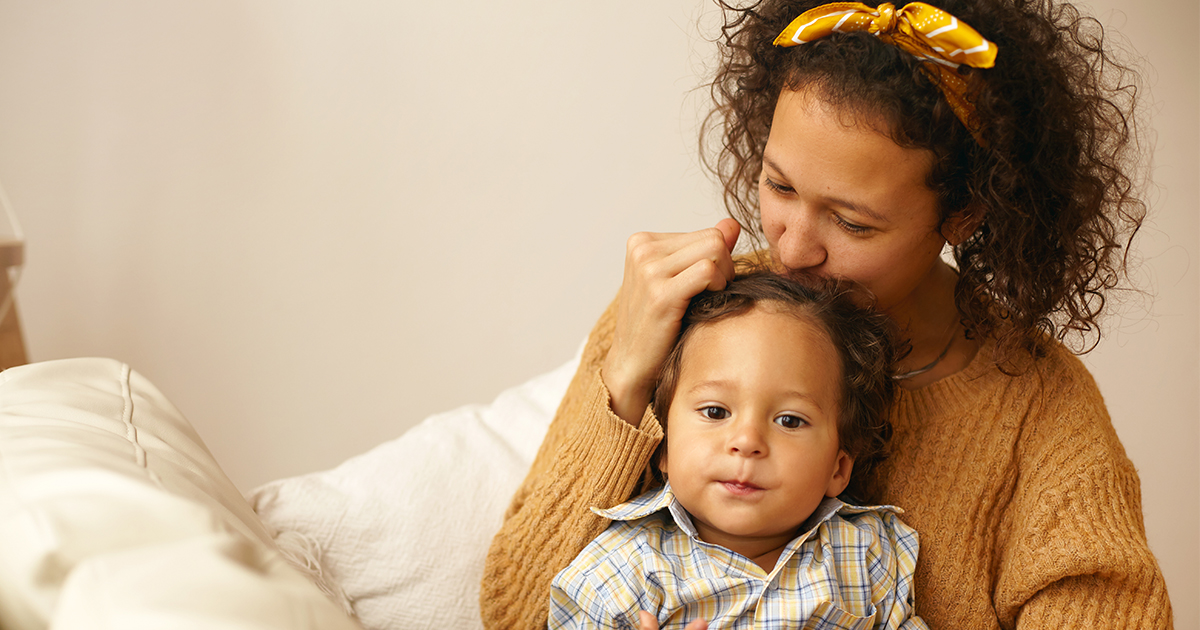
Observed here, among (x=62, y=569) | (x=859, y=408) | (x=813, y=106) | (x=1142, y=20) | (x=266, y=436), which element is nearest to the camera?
(x=62, y=569)

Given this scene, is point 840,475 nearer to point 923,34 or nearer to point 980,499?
point 980,499

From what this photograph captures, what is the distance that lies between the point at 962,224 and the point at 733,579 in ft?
1.88

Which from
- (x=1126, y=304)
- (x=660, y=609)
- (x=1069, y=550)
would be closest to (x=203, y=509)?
(x=660, y=609)

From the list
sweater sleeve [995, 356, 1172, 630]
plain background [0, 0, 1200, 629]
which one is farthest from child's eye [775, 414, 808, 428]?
plain background [0, 0, 1200, 629]

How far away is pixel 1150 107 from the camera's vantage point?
7.49ft

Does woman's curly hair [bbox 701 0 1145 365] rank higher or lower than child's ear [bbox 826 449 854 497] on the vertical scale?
higher

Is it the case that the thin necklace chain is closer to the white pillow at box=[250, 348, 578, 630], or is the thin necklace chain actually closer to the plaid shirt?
the plaid shirt

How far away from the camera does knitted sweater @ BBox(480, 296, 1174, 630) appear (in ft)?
3.81

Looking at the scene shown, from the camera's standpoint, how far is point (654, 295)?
4.05 ft

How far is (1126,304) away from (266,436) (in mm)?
2401

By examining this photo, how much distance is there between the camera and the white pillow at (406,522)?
1.36 metres

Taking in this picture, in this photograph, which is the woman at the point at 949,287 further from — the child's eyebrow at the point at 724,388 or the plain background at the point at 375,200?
the plain background at the point at 375,200

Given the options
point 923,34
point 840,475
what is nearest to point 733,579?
point 840,475

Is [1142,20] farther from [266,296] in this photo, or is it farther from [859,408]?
[266,296]
